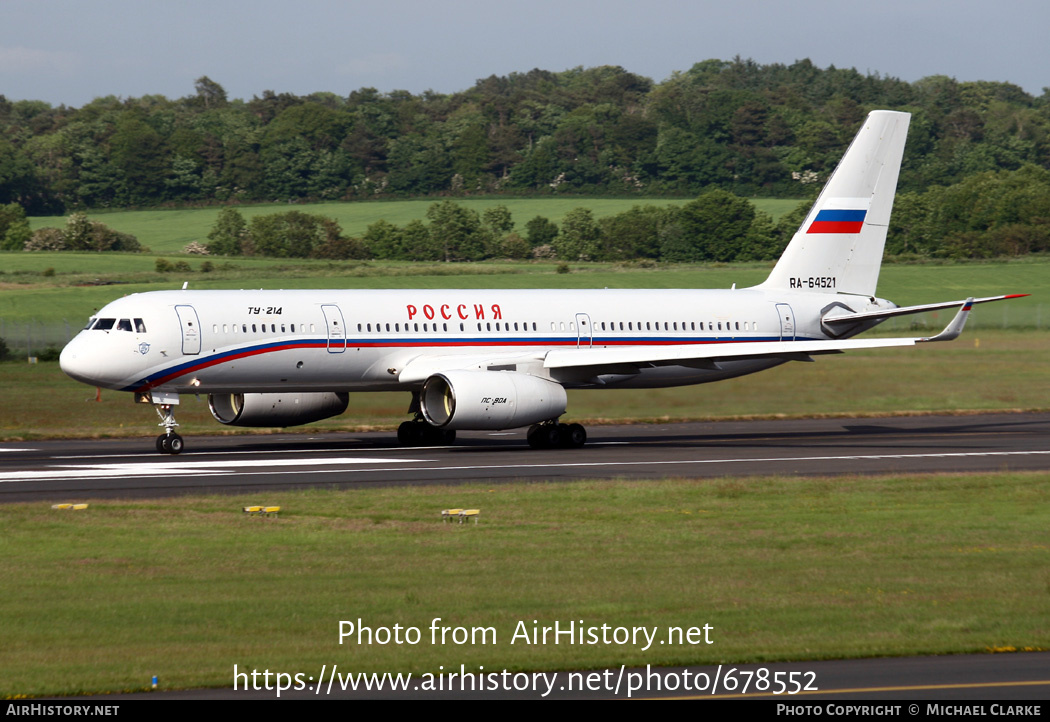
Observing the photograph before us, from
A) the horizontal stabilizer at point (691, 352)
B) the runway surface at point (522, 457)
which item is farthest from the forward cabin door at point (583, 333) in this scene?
the runway surface at point (522, 457)

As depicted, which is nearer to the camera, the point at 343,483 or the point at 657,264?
the point at 343,483

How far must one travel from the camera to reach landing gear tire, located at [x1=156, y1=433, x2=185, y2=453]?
31.9 meters

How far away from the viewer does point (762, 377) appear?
1672 inches

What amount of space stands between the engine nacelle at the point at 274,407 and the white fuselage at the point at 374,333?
1351mm

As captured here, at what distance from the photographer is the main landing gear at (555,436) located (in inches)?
1346

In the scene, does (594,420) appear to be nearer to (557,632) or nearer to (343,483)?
(343,483)

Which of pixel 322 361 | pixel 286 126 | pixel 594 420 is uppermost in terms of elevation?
pixel 286 126

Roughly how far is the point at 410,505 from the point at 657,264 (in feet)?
243

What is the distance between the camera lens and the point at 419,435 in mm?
35531

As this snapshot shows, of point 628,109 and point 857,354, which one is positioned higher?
Result: point 628,109

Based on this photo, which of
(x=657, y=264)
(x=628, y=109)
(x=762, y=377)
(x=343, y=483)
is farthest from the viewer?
(x=628, y=109)

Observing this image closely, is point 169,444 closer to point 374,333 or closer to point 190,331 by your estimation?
point 190,331

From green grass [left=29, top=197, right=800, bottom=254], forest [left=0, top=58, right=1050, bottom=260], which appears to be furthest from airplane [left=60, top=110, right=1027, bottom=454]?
green grass [left=29, top=197, right=800, bottom=254]

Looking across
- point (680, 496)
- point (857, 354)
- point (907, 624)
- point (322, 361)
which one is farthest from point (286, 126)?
point (907, 624)
